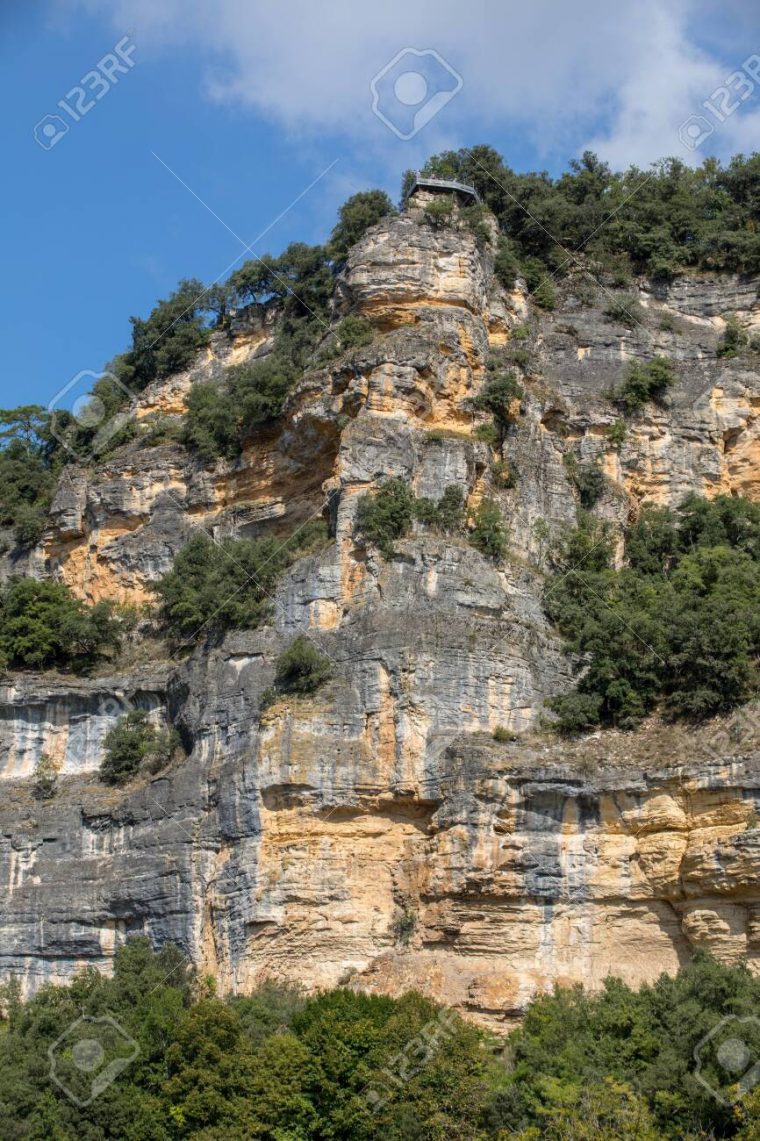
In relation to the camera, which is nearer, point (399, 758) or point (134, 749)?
point (399, 758)

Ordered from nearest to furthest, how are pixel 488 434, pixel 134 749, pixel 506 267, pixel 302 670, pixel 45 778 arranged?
pixel 302 670 → pixel 134 749 → pixel 45 778 → pixel 488 434 → pixel 506 267

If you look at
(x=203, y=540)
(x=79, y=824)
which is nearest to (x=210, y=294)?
(x=203, y=540)

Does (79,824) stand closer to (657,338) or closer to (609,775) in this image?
(609,775)

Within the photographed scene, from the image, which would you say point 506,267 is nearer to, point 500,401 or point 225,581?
point 500,401

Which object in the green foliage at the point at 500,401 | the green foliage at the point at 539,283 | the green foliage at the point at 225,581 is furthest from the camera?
the green foliage at the point at 539,283

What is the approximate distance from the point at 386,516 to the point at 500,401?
21.9 feet

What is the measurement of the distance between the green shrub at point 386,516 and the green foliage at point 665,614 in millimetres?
4634

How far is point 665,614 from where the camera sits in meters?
40.6

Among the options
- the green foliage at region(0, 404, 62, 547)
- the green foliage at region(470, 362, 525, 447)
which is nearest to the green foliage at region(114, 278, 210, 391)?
the green foliage at region(0, 404, 62, 547)

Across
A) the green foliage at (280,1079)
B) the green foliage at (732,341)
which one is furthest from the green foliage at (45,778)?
the green foliage at (732,341)

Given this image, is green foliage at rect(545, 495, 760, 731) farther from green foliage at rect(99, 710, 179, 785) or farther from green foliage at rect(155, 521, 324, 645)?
green foliage at rect(99, 710, 179, 785)

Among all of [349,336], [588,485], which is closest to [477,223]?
[349,336]

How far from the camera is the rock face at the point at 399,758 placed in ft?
120

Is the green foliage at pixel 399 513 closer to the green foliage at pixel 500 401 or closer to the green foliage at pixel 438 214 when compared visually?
the green foliage at pixel 500 401
